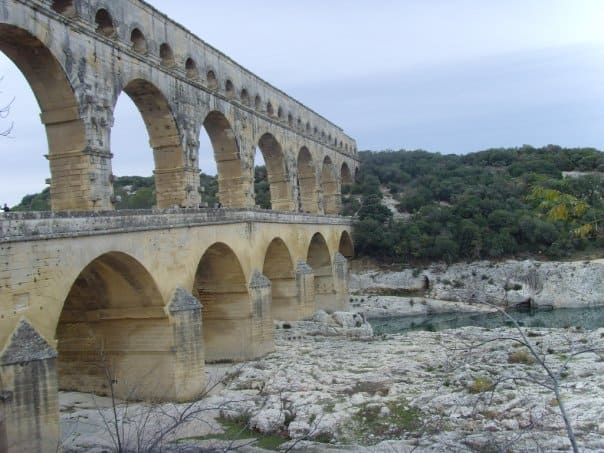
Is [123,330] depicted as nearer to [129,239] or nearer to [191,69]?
[129,239]

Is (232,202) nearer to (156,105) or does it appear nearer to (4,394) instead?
(156,105)

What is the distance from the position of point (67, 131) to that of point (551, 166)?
44.6 meters

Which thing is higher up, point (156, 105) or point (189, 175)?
point (156, 105)

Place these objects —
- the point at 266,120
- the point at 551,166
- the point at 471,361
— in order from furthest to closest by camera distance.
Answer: the point at 551,166 → the point at 266,120 → the point at 471,361

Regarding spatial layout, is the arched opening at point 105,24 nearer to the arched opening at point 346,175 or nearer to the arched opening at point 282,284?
the arched opening at point 282,284

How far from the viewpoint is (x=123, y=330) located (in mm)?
15266

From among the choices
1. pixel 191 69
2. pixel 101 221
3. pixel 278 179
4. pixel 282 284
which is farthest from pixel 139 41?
pixel 278 179

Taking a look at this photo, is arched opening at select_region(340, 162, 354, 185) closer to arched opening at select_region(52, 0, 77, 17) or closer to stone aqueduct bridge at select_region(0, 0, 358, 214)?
stone aqueduct bridge at select_region(0, 0, 358, 214)

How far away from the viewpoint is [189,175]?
66.4 feet

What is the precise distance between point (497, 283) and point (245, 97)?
19.8 metres

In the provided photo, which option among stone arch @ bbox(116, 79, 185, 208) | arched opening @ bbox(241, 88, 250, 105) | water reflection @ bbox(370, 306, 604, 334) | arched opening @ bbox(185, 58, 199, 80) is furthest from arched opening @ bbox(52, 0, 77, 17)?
water reflection @ bbox(370, 306, 604, 334)

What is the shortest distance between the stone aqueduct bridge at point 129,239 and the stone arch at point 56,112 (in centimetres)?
3

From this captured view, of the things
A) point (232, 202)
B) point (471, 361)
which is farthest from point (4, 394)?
point (232, 202)

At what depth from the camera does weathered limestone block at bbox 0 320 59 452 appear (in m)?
9.77
